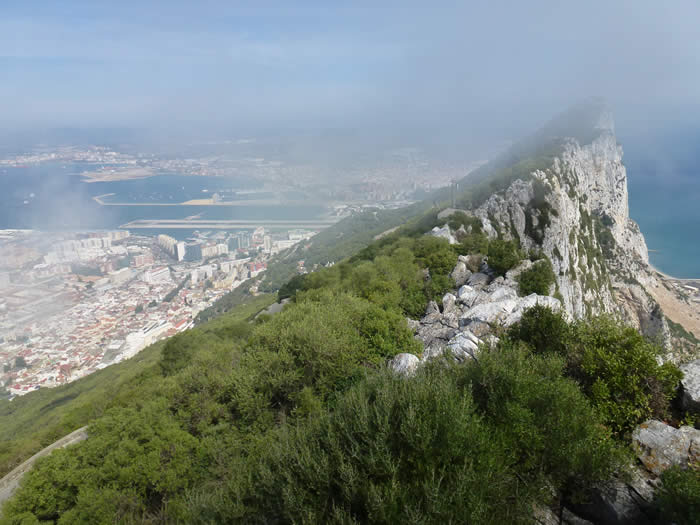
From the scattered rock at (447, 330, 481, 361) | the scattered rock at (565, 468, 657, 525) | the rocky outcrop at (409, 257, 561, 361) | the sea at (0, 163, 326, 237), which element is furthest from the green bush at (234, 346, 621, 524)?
the sea at (0, 163, 326, 237)

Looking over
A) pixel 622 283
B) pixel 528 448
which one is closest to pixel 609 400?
pixel 528 448

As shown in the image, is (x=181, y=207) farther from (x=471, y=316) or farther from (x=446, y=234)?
(x=471, y=316)

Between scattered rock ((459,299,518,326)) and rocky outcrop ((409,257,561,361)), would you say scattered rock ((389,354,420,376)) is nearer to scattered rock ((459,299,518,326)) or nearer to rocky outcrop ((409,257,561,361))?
rocky outcrop ((409,257,561,361))

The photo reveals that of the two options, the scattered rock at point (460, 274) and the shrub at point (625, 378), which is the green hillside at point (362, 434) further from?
the scattered rock at point (460, 274)

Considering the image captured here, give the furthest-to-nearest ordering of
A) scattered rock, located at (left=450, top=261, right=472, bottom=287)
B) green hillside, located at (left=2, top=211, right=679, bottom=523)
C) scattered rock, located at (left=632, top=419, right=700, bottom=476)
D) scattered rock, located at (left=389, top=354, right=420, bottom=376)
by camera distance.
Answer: scattered rock, located at (left=450, top=261, right=472, bottom=287)
scattered rock, located at (left=389, top=354, right=420, bottom=376)
scattered rock, located at (left=632, top=419, right=700, bottom=476)
green hillside, located at (left=2, top=211, right=679, bottom=523)

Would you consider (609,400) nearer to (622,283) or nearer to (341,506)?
(341,506)

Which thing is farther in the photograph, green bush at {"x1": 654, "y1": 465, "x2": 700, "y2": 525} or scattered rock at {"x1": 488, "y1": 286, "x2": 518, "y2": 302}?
scattered rock at {"x1": 488, "y1": 286, "x2": 518, "y2": 302}

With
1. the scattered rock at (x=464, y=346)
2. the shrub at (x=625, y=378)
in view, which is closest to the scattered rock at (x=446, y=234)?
the scattered rock at (x=464, y=346)
